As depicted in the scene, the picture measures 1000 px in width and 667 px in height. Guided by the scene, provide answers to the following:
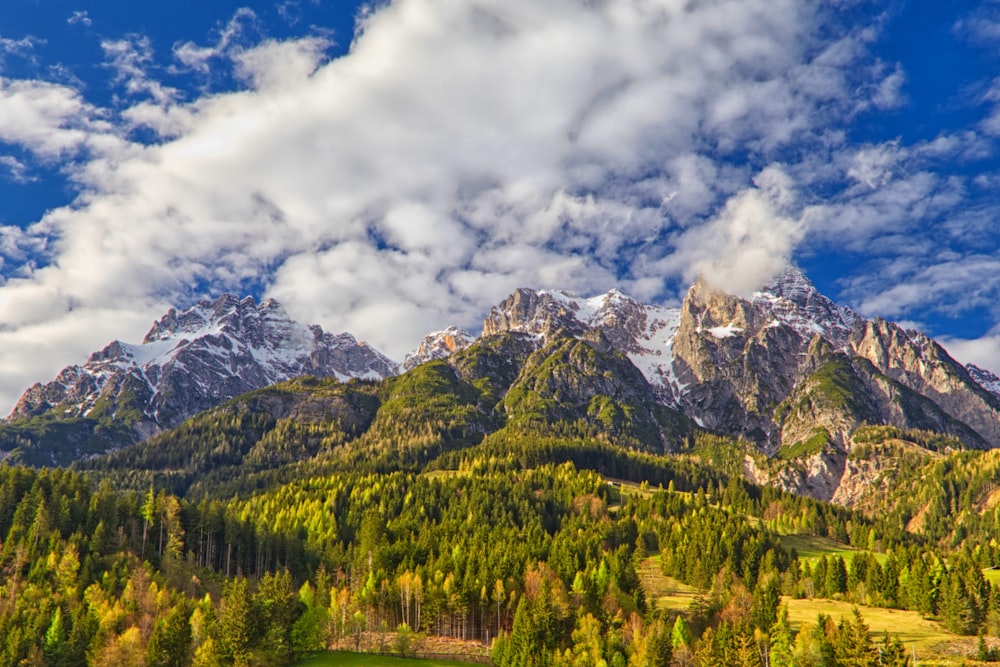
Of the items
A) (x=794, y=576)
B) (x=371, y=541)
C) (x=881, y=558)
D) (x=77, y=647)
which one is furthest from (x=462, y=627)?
(x=881, y=558)

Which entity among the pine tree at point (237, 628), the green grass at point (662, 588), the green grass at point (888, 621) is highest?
the pine tree at point (237, 628)

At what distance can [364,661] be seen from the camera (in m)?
108

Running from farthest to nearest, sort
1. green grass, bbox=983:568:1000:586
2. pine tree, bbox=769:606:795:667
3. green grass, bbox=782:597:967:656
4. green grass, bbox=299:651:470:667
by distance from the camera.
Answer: green grass, bbox=983:568:1000:586, green grass, bbox=782:597:967:656, pine tree, bbox=769:606:795:667, green grass, bbox=299:651:470:667

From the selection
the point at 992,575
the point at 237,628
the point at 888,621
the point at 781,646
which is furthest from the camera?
the point at 992,575

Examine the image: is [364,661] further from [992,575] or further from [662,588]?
[992,575]

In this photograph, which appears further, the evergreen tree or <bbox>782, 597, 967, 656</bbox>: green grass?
<bbox>782, 597, 967, 656</bbox>: green grass

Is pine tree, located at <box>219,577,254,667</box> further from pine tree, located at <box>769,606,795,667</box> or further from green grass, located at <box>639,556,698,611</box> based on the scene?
green grass, located at <box>639,556,698,611</box>

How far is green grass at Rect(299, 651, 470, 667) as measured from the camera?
4154 inches

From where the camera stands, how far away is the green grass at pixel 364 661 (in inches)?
4154

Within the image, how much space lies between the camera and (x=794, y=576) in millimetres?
172875

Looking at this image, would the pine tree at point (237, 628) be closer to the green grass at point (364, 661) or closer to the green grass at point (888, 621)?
the green grass at point (364, 661)

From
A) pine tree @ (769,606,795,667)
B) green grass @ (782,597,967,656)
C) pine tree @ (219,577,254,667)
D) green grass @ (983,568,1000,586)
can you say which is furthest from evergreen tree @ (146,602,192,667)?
green grass @ (983,568,1000,586)

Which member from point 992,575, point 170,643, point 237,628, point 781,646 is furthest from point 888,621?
point 170,643

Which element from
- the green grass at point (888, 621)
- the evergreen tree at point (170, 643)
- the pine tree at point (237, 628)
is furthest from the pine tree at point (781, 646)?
the evergreen tree at point (170, 643)
